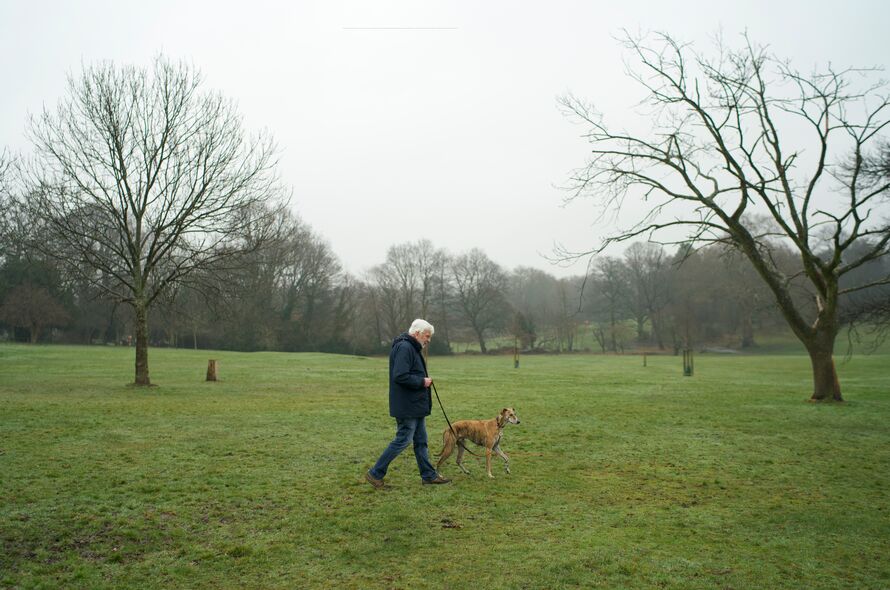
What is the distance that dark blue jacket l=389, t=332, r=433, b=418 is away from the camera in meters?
8.21

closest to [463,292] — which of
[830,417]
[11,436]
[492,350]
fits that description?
[492,350]

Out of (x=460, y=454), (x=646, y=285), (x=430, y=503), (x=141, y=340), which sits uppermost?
(x=646, y=285)

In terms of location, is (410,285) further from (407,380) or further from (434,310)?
(407,380)

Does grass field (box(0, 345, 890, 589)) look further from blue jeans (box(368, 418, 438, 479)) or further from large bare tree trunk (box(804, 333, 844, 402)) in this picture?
large bare tree trunk (box(804, 333, 844, 402))

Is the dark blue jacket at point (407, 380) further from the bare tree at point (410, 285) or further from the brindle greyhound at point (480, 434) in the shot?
the bare tree at point (410, 285)

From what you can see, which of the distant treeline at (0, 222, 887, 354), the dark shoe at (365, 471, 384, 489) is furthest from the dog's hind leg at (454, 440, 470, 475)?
the distant treeline at (0, 222, 887, 354)

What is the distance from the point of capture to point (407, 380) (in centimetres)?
818

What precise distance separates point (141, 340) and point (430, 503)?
1613cm

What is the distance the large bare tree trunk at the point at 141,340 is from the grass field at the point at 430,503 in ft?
14.4

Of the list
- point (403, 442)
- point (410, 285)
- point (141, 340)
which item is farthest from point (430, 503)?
point (410, 285)

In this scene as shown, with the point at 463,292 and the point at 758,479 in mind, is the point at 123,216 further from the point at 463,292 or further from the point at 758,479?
the point at 463,292

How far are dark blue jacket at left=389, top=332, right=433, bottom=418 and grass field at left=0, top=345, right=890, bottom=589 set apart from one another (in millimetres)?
1079

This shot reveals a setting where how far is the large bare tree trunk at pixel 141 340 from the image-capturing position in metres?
20.2

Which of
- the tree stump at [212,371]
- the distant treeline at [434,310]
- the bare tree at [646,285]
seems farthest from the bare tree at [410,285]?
the tree stump at [212,371]
